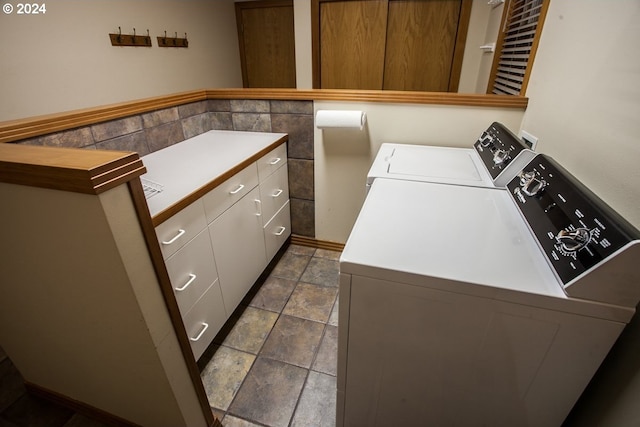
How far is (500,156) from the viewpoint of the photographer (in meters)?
1.21

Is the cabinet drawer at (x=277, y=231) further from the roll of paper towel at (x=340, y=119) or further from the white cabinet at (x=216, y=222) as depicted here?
the roll of paper towel at (x=340, y=119)

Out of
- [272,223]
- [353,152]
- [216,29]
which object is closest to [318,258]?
[272,223]

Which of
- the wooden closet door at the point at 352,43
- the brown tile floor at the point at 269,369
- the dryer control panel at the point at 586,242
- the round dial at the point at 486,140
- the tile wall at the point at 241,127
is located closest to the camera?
the dryer control panel at the point at 586,242

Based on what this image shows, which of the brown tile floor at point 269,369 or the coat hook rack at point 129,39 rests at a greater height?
the coat hook rack at point 129,39

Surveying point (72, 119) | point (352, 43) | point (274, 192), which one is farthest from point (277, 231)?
point (352, 43)

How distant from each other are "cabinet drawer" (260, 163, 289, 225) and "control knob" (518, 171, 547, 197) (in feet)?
4.14

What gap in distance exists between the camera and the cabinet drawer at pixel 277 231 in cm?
194

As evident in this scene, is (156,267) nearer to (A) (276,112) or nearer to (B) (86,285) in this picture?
(B) (86,285)

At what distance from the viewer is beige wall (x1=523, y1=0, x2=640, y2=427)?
73 cm

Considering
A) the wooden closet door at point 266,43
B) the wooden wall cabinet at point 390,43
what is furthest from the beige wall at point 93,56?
the wooden wall cabinet at point 390,43

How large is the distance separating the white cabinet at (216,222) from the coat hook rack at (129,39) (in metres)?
1.46

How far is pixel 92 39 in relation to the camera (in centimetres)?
243

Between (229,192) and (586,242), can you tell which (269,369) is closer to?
(229,192)

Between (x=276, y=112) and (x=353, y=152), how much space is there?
0.55 metres
